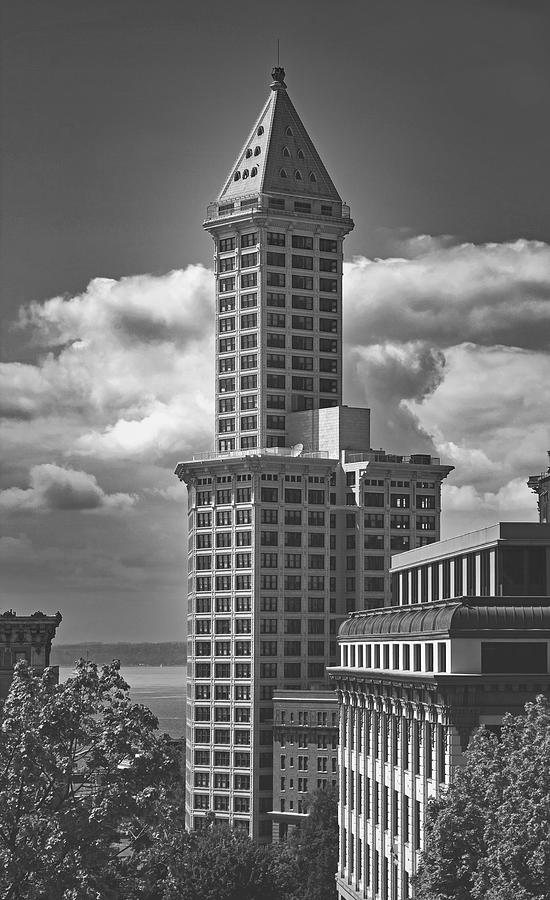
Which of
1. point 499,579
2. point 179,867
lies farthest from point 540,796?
point 499,579

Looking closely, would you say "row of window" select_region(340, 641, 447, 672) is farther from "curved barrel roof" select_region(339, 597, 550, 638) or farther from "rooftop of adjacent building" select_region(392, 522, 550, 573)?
"rooftop of adjacent building" select_region(392, 522, 550, 573)

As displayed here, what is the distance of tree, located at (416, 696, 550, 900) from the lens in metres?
89.9

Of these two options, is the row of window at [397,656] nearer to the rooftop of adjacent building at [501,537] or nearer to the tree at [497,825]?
the rooftop of adjacent building at [501,537]

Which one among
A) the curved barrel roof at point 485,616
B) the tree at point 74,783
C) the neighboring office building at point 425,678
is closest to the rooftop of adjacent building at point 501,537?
the neighboring office building at point 425,678

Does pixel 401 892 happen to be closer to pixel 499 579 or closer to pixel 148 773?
pixel 499 579

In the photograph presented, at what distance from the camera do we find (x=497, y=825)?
9488 centimetres

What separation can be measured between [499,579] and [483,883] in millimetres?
48436

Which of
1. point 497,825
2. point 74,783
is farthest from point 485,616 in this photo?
point 74,783

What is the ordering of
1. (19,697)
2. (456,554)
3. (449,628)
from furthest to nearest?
(456,554) < (449,628) < (19,697)

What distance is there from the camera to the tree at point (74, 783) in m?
87.4

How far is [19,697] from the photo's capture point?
94188 millimetres

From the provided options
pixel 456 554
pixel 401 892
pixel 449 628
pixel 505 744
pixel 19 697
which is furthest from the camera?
pixel 456 554

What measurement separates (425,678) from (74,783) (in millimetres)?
41785

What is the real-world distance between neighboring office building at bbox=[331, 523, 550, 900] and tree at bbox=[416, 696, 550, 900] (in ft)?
52.2
